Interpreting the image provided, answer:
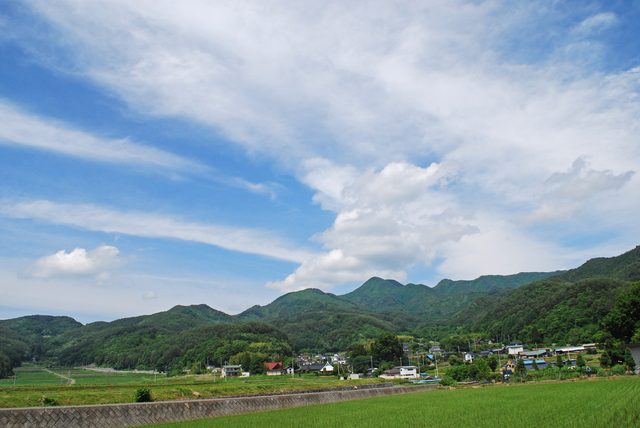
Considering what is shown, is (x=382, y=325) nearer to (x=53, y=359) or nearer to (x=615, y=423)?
(x=53, y=359)

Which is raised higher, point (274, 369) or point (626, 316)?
point (626, 316)

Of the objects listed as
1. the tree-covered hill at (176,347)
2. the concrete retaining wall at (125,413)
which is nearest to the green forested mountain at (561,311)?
the tree-covered hill at (176,347)

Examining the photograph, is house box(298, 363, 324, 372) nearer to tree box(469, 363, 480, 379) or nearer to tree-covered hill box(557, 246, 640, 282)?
tree box(469, 363, 480, 379)

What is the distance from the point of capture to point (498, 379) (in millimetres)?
45156

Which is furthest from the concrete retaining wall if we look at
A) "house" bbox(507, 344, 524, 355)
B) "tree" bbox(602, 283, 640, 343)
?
"house" bbox(507, 344, 524, 355)

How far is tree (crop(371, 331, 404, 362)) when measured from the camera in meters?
79.7

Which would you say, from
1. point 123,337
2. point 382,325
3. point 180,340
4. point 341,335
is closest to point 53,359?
point 123,337

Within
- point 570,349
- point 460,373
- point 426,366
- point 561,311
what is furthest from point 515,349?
point 460,373

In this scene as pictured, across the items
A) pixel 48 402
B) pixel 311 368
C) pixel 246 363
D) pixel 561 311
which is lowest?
pixel 311 368

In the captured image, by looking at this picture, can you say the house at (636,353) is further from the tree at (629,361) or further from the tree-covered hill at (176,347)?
the tree-covered hill at (176,347)

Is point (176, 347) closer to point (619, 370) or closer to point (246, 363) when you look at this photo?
point (246, 363)

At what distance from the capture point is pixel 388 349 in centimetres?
7950

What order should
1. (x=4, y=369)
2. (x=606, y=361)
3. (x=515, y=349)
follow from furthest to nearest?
1. (x=515, y=349)
2. (x=4, y=369)
3. (x=606, y=361)

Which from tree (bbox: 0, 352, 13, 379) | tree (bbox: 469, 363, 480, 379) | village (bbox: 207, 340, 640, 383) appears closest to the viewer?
tree (bbox: 469, 363, 480, 379)
